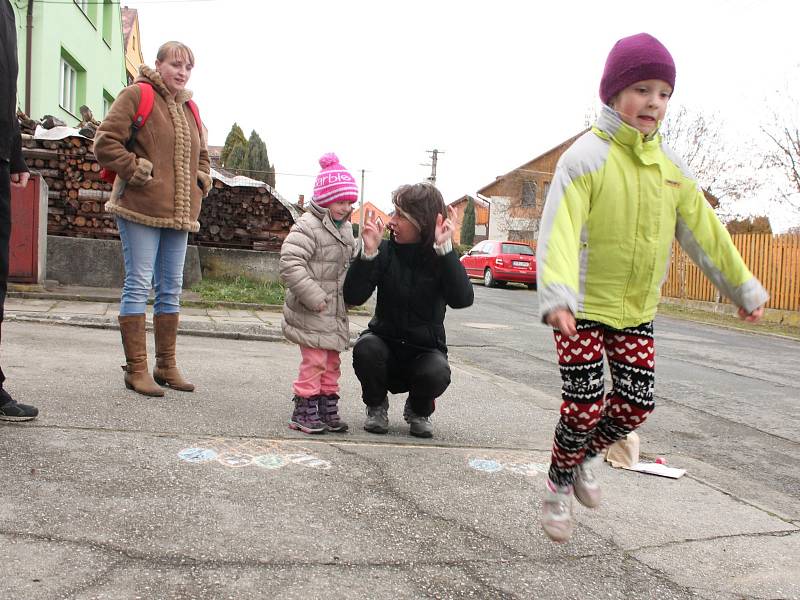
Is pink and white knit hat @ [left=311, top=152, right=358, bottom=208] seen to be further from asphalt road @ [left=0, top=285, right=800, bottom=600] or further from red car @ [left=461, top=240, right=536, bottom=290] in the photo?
red car @ [left=461, top=240, right=536, bottom=290]

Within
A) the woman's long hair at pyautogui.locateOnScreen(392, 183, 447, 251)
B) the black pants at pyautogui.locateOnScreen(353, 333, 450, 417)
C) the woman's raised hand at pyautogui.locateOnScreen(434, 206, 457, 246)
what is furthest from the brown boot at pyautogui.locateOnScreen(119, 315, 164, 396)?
the woman's raised hand at pyautogui.locateOnScreen(434, 206, 457, 246)

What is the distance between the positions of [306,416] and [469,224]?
67.5 m

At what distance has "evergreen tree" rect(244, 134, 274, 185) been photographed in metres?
43.1

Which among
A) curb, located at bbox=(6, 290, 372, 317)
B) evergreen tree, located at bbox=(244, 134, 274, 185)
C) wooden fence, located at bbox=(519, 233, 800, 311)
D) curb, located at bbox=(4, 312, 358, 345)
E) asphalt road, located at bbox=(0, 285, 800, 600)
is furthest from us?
evergreen tree, located at bbox=(244, 134, 274, 185)

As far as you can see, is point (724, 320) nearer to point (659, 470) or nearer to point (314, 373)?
point (659, 470)

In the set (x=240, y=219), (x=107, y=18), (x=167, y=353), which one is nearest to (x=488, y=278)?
(x=240, y=219)

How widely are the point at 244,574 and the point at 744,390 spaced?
20.4 ft

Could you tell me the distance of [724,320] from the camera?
1688cm

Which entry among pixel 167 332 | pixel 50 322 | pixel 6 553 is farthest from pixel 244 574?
pixel 50 322

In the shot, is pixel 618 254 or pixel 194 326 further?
pixel 194 326

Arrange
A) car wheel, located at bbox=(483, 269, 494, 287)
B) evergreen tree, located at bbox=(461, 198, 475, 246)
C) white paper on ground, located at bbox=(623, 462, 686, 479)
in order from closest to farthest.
A: white paper on ground, located at bbox=(623, 462, 686, 479)
car wheel, located at bbox=(483, 269, 494, 287)
evergreen tree, located at bbox=(461, 198, 475, 246)

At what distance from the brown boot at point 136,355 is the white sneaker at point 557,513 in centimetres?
260

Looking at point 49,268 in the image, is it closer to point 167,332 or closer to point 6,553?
point 167,332

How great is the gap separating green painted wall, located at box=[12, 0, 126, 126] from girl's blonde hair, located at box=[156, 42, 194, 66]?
10.9m
